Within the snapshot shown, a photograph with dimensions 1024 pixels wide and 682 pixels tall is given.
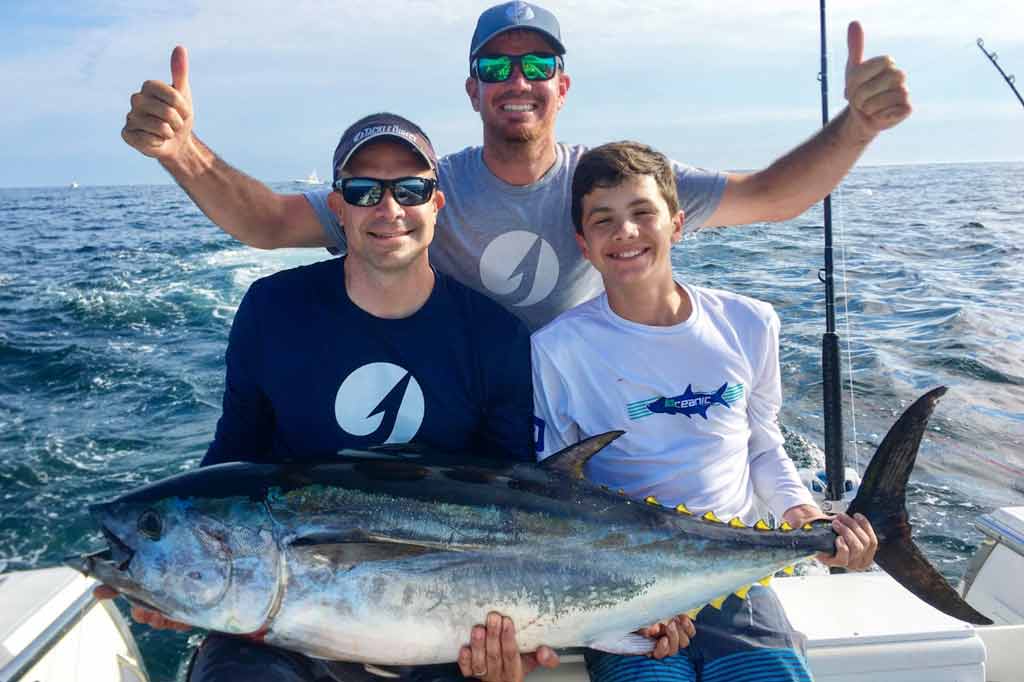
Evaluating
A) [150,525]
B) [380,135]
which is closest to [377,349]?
[380,135]

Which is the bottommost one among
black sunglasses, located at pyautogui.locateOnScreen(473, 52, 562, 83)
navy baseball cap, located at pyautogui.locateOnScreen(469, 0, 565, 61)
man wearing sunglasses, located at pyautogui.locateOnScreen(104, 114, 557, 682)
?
man wearing sunglasses, located at pyautogui.locateOnScreen(104, 114, 557, 682)

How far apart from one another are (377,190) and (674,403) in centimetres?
112

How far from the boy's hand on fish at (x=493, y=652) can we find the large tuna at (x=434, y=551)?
3 centimetres

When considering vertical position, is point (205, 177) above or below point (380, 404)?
above

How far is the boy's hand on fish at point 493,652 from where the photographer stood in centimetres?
189

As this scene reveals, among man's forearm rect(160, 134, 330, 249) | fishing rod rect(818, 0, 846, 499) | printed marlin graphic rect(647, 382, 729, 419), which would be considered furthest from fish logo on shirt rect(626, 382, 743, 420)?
man's forearm rect(160, 134, 330, 249)

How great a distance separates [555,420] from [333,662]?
0.98 m

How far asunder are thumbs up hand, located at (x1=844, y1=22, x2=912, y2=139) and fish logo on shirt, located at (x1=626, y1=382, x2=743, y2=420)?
3.42 ft

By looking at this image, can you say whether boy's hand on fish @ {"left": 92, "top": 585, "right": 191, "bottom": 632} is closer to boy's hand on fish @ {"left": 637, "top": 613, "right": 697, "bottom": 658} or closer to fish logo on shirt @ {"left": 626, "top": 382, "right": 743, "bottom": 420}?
boy's hand on fish @ {"left": 637, "top": 613, "right": 697, "bottom": 658}

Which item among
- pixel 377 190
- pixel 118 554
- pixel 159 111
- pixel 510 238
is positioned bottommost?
pixel 118 554

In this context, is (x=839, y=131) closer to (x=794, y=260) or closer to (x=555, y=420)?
(x=555, y=420)

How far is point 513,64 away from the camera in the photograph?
2885mm

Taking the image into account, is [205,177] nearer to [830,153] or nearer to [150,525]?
[150,525]

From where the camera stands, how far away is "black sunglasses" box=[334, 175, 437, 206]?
7.62 feet
